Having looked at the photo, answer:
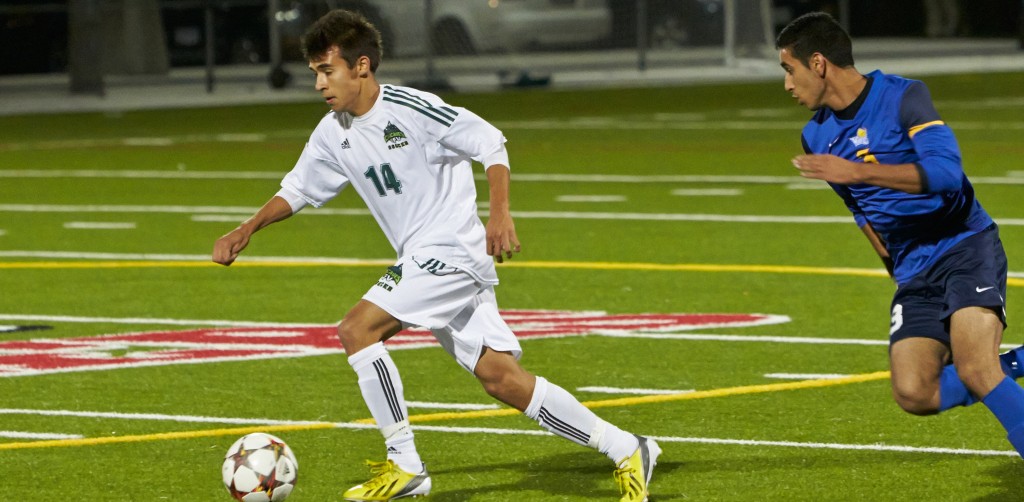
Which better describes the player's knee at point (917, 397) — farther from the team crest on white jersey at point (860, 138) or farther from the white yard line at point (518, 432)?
the white yard line at point (518, 432)

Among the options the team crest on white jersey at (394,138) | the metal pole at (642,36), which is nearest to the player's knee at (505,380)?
the team crest on white jersey at (394,138)

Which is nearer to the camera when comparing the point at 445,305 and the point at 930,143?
the point at 930,143

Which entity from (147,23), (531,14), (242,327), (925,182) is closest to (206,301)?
(242,327)

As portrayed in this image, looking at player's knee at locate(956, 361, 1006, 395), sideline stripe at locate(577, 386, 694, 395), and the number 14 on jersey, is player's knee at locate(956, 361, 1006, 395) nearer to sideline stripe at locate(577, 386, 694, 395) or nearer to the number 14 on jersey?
the number 14 on jersey

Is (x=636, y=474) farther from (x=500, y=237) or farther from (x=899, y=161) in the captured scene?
(x=899, y=161)

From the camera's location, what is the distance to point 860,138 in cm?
726

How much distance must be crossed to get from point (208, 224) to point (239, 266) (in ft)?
9.94

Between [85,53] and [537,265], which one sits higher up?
[537,265]

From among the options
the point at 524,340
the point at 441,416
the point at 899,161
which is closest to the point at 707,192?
the point at 524,340

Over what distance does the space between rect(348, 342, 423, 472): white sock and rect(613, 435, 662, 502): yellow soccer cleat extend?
0.76 meters

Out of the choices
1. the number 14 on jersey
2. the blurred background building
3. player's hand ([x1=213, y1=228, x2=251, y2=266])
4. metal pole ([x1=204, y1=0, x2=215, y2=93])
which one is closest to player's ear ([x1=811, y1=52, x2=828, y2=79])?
the number 14 on jersey

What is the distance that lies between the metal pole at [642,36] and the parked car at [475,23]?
768 millimetres

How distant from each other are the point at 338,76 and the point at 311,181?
543mm

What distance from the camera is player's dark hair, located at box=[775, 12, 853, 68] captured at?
726cm
